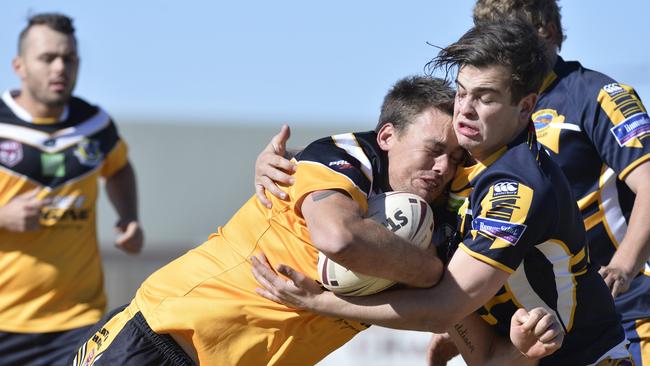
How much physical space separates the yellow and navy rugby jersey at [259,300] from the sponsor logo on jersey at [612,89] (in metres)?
1.54

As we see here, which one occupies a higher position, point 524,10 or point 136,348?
point 524,10

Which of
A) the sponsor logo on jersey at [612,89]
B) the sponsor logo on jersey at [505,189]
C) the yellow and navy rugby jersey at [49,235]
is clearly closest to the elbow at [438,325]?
the sponsor logo on jersey at [505,189]

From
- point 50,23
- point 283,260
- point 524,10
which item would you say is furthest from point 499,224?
point 50,23

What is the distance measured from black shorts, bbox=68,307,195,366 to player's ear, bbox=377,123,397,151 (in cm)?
127

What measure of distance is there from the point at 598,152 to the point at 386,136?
57.6 inches

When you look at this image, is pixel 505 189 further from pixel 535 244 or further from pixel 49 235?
pixel 49 235

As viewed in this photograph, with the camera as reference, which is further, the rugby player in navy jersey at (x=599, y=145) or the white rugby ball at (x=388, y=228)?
the rugby player in navy jersey at (x=599, y=145)

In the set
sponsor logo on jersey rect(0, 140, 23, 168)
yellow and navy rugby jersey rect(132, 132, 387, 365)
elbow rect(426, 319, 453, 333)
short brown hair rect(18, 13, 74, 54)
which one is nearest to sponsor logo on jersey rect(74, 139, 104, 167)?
sponsor logo on jersey rect(0, 140, 23, 168)

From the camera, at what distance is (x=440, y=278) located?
464cm

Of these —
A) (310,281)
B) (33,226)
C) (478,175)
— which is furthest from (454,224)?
(33,226)

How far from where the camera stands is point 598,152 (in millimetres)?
5922

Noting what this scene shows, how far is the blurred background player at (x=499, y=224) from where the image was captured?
451cm

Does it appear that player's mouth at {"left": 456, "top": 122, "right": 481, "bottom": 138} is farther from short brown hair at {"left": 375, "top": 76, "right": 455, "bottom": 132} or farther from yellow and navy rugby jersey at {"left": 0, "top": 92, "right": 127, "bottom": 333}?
yellow and navy rugby jersey at {"left": 0, "top": 92, "right": 127, "bottom": 333}

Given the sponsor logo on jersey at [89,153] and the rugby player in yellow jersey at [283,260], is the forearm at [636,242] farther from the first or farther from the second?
the sponsor logo on jersey at [89,153]
